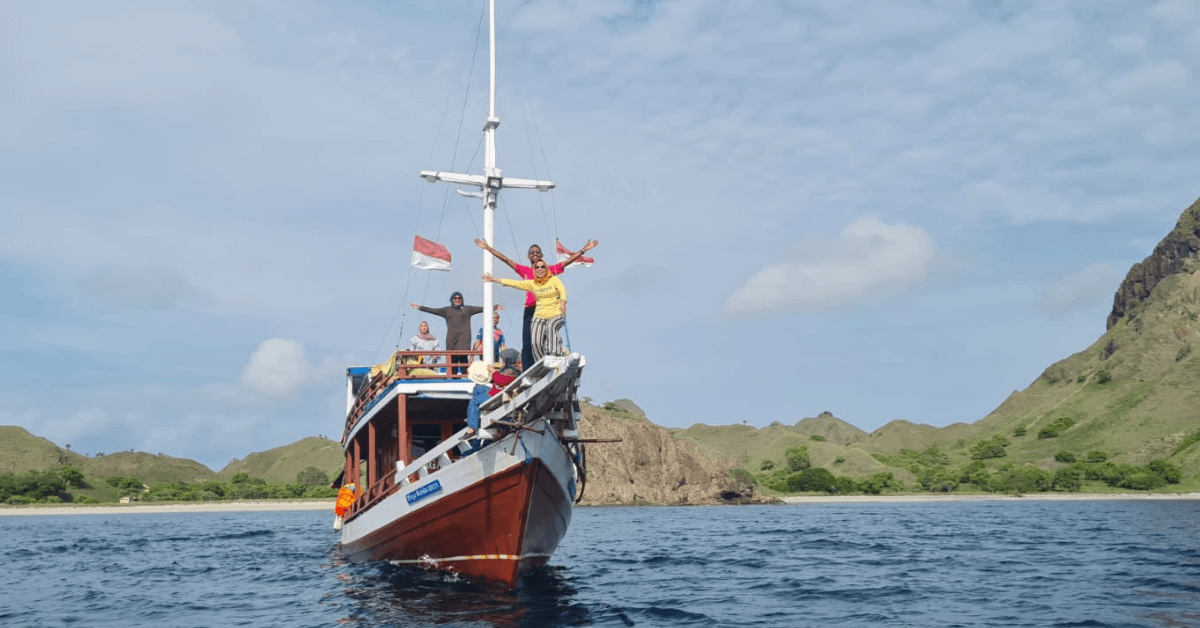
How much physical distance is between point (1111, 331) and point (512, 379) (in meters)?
191

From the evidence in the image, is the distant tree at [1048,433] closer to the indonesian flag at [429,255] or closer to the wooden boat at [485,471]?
the wooden boat at [485,471]

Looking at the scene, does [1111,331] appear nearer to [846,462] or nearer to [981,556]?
[846,462]

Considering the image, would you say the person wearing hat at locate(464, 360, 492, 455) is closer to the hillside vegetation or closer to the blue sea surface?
the blue sea surface

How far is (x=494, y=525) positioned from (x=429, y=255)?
712 centimetres

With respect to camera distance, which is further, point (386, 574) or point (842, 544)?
point (842, 544)

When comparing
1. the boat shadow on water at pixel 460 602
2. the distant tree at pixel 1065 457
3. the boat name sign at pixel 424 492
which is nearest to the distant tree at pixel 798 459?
the distant tree at pixel 1065 457

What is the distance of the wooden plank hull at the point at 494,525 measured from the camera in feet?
60.5

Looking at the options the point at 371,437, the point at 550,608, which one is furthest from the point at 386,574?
the point at 550,608

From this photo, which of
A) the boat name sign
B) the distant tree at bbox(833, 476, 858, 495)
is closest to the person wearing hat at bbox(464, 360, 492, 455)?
the boat name sign

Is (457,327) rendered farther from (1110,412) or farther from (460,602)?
(1110,412)

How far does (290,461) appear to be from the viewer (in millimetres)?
148375

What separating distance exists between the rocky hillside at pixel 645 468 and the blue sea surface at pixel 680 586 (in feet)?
198

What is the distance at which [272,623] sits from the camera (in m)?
17.0

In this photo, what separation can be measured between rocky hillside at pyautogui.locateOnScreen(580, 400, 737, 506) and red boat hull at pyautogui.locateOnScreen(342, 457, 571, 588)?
7499 cm
